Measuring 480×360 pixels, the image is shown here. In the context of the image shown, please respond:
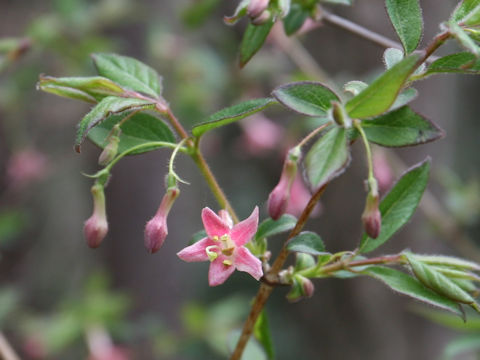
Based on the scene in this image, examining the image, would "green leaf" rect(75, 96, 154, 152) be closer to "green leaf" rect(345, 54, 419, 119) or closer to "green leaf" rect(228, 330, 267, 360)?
"green leaf" rect(345, 54, 419, 119)

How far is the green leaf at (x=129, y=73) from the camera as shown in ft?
1.98

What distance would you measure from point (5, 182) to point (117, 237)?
76cm

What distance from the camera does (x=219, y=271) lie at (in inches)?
22.0

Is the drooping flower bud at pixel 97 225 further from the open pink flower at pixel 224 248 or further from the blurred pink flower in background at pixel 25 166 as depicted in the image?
the blurred pink flower in background at pixel 25 166

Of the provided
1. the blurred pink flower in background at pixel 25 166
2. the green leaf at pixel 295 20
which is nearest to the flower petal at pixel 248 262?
the green leaf at pixel 295 20

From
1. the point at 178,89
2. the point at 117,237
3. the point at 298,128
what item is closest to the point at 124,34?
the point at 178,89

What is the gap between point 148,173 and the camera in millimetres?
2244

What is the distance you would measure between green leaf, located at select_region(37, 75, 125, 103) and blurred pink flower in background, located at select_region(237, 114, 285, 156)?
1.31 metres

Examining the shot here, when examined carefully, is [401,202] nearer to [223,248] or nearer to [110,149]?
[223,248]

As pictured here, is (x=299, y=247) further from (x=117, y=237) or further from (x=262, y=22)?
(x=117, y=237)

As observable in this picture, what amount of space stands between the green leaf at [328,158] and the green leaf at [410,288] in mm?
151

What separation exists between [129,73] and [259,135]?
126 cm

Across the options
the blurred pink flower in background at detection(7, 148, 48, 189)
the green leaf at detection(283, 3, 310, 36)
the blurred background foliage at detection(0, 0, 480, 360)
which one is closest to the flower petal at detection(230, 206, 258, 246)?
the green leaf at detection(283, 3, 310, 36)

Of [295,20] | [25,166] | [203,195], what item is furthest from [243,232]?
[25,166]
